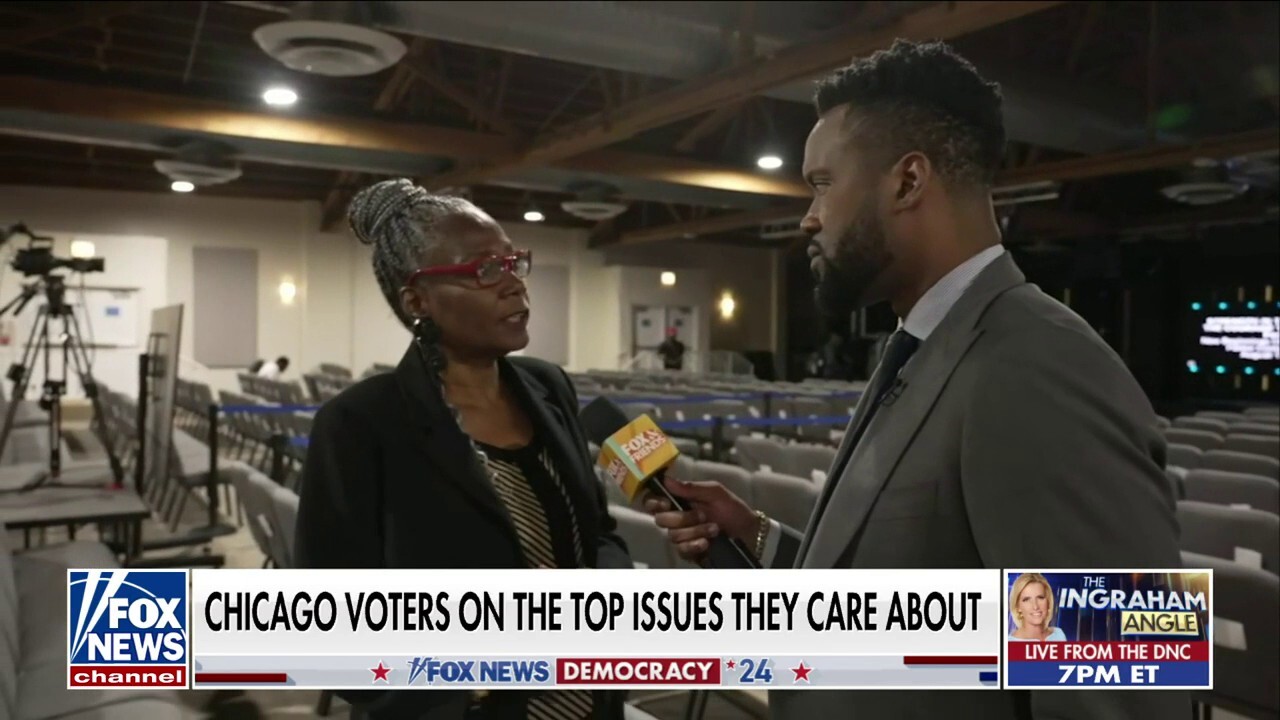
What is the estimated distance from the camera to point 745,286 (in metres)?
20.5

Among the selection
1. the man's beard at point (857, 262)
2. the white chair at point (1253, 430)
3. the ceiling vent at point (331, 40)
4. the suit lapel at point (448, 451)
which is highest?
the ceiling vent at point (331, 40)

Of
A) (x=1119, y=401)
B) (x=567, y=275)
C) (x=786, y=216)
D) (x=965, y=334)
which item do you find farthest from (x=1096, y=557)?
(x=567, y=275)

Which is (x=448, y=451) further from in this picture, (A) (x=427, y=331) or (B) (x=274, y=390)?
(B) (x=274, y=390)

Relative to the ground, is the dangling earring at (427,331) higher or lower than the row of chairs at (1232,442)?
higher

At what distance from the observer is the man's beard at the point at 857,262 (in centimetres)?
104

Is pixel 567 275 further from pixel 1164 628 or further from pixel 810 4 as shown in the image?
pixel 1164 628

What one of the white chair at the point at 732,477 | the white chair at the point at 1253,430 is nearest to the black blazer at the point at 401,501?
the white chair at the point at 732,477

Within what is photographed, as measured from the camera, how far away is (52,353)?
13.6 feet

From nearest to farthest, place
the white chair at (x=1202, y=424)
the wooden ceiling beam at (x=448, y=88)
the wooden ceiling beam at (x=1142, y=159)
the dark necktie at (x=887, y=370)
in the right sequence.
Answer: the dark necktie at (x=887, y=370)
the white chair at (x=1202, y=424)
the wooden ceiling beam at (x=1142, y=159)
the wooden ceiling beam at (x=448, y=88)

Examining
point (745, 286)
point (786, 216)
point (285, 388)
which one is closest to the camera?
point (285, 388)

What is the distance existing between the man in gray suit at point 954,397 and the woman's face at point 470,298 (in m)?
0.51

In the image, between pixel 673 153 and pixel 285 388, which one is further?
pixel 673 153

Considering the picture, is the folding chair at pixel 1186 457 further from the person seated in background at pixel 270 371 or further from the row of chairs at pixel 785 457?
the person seated in background at pixel 270 371

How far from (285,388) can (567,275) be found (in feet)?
28.0
